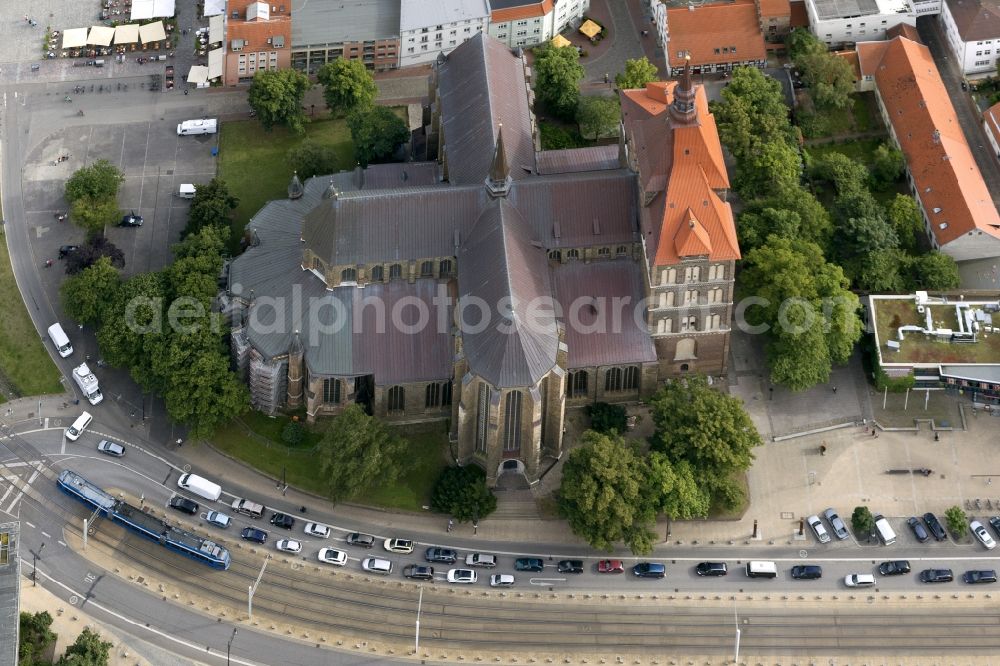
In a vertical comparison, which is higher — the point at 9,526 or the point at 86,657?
the point at 9,526

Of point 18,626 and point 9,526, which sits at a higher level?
point 9,526
